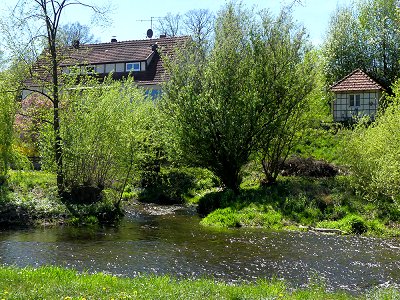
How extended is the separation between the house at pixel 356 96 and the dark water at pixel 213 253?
24799 millimetres

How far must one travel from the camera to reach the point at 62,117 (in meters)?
24.8

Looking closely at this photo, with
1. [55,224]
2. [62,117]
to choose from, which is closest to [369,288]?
[55,224]

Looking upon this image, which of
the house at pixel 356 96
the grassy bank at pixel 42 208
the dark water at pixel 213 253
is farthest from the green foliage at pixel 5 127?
the house at pixel 356 96

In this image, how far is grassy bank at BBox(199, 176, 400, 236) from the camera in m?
21.8

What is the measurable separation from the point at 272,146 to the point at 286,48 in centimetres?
560

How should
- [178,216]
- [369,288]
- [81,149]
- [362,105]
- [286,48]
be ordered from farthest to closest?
[362,105], [286,48], [178,216], [81,149], [369,288]

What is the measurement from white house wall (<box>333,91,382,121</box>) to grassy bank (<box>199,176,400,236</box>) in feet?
56.1

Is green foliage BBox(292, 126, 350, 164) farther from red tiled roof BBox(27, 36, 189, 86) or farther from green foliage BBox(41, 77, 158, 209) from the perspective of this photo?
red tiled roof BBox(27, 36, 189, 86)

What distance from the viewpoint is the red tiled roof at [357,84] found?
42.1 metres

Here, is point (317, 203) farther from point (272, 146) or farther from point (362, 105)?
point (362, 105)

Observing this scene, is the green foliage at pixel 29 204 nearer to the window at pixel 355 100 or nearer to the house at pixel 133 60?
the house at pixel 133 60

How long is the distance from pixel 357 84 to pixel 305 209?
2281 centimetres

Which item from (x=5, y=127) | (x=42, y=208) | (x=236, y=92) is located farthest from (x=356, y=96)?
(x=42, y=208)

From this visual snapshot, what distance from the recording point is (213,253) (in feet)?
55.2
